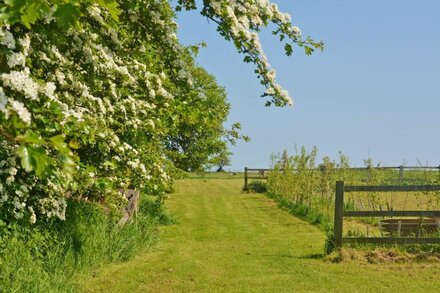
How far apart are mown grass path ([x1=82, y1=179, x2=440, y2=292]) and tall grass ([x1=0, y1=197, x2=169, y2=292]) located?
0.35m

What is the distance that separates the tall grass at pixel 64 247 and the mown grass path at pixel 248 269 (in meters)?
0.35

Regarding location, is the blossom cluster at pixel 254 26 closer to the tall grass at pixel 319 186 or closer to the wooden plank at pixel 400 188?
the wooden plank at pixel 400 188

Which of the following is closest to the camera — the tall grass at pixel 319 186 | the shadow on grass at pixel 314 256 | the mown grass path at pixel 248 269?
the mown grass path at pixel 248 269

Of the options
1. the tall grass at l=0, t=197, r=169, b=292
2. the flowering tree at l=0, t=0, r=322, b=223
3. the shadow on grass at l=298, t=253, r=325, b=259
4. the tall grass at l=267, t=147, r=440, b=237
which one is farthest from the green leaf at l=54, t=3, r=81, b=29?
the tall grass at l=267, t=147, r=440, b=237

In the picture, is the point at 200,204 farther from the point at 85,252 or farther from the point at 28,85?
the point at 28,85

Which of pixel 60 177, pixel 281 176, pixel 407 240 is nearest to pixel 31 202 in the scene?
pixel 60 177

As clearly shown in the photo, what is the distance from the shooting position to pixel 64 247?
9562mm

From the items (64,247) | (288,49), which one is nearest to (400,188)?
(288,49)

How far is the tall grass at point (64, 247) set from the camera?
7.75 meters

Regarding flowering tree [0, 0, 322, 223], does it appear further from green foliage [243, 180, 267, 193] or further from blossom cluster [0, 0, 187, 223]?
green foliage [243, 180, 267, 193]

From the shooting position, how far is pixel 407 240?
12.0 m

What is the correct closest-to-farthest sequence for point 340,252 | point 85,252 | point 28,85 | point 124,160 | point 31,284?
point 28,85 < point 31,284 < point 124,160 < point 85,252 < point 340,252

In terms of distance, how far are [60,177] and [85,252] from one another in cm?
381

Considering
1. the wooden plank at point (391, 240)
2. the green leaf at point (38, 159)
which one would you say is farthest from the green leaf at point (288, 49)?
the wooden plank at point (391, 240)
